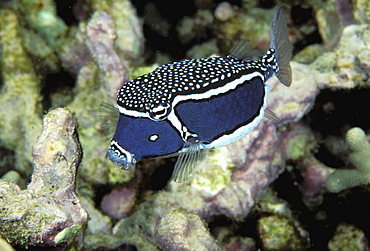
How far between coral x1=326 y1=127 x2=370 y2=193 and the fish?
166 centimetres

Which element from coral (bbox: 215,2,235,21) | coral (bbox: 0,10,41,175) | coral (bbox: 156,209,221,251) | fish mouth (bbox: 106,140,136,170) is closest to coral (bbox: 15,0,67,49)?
coral (bbox: 0,10,41,175)

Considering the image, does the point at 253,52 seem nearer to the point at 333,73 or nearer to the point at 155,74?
the point at 155,74

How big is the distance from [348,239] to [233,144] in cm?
188

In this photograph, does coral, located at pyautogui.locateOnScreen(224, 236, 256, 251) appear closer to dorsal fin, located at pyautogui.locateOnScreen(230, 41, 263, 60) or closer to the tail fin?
the tail fin

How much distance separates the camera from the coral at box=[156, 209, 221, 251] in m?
2.57

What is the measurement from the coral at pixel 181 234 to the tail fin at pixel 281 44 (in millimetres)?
1636

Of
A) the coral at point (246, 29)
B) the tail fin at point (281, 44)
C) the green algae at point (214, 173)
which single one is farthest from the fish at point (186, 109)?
the coral at point (246, 29)

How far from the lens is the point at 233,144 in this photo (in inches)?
152

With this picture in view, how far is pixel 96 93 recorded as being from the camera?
4.51m

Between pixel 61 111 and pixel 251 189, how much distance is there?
260cm

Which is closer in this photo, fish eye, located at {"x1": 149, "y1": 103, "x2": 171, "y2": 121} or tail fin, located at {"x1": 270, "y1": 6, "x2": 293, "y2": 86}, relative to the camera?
fish eye, located at {"x1": 149, "y1": 103, "x2": 171, "y2": 121}

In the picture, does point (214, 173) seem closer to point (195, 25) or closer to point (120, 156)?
point (120, 156)

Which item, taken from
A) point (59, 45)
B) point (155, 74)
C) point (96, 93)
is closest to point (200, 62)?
point (155, 74)

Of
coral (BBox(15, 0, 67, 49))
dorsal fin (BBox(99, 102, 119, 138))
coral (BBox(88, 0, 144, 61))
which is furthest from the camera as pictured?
coral (BBox(15, 0, 67, 49))
